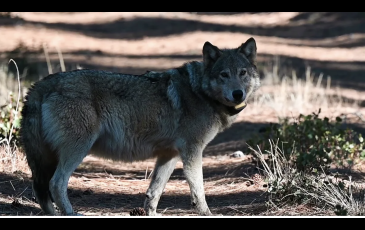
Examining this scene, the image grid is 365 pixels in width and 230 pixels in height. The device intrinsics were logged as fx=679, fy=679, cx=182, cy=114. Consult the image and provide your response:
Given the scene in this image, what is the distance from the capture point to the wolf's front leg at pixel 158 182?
757 centimetres

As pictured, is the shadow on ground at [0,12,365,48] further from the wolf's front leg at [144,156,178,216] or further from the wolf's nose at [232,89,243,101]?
the wolf's front leg at [144,156,178,216]

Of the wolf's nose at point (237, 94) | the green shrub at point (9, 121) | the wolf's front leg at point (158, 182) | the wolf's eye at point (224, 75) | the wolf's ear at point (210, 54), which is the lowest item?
the wolf's front leg at point (158, 182)

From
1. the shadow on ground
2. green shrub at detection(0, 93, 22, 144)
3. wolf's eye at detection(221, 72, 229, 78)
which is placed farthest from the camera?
the shadow on ground

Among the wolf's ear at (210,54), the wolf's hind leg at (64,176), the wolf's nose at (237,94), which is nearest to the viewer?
the wolf's hind leg at (64,176)

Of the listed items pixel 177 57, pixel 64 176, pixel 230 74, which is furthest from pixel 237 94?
pixel 177 57

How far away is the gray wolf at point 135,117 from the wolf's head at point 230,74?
11 mm

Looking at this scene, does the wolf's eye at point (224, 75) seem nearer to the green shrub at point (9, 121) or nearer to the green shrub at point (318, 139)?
the green shrub at point (318, 139)

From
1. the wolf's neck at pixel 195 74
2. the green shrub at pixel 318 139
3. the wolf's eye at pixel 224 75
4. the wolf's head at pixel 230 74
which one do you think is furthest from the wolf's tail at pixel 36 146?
the green shrub at pixel 318 139

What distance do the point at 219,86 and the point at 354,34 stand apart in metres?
19.3

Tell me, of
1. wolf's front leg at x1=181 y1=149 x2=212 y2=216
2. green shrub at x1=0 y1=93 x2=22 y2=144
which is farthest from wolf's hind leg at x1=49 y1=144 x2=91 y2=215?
green shrub at x1=0 y1=93 x2=22 y2=144

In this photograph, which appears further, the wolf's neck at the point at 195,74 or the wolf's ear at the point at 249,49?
the wolf's ear at the point at 249,49

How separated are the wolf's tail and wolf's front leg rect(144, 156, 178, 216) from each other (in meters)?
1.12

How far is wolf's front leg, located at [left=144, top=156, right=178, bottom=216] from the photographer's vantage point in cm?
757
